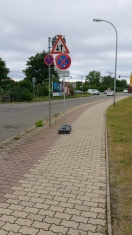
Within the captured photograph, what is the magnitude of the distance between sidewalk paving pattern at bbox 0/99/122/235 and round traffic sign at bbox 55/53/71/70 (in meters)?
2.94

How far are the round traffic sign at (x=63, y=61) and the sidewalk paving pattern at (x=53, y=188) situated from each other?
9.63 feet

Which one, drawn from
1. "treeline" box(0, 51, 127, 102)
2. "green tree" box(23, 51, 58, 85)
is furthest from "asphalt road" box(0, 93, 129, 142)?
"green tree" box(23, 51, 58, 85)

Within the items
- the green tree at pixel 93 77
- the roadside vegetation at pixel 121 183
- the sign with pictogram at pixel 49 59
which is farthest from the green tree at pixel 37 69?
the green tree at pixel 93 77

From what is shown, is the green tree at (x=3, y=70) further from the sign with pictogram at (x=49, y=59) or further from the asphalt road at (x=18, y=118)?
the sign with pictogram at (x=49, y=59)

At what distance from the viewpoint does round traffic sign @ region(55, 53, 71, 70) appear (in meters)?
9.63

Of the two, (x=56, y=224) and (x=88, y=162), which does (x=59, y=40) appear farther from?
(x=56, y=224)

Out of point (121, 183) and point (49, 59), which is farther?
point (49, 59)

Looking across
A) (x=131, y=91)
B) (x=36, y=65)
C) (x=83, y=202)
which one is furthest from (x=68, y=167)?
(x=131, y=91)

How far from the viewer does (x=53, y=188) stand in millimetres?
4645

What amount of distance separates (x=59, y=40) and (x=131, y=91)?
241ft

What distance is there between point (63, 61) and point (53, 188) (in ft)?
19.4

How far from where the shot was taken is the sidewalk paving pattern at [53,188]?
346 cm

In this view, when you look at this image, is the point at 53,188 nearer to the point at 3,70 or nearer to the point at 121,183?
the point at 121,183

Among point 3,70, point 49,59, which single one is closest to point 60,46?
point 49,59
